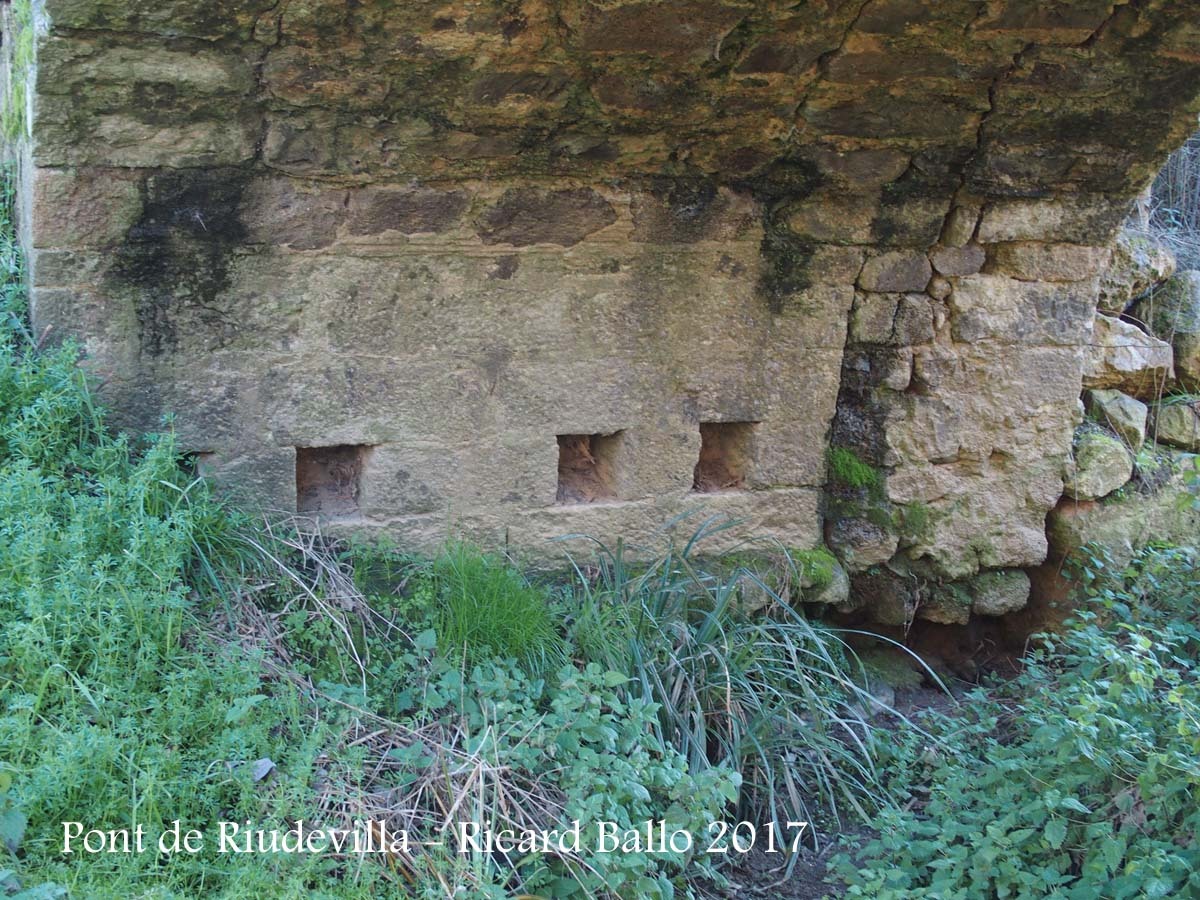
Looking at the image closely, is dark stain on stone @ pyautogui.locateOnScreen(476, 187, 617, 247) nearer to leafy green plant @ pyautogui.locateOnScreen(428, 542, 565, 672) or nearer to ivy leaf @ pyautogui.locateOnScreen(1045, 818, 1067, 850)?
leafy green plant @ pyautogui.locateOnScreen(428, 542, 565, 672)

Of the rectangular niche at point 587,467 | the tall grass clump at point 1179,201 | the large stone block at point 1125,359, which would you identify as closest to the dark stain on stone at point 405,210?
the rectangular niche at point 587,467

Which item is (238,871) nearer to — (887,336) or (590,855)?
(590,855)

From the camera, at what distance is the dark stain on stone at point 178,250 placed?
3.07m

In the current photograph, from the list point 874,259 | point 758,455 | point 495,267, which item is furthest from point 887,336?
point 495,267

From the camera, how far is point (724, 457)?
4.07 meters

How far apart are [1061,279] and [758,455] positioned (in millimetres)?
1287

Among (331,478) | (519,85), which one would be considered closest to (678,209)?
(519,85)

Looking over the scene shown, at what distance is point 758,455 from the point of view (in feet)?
12.9

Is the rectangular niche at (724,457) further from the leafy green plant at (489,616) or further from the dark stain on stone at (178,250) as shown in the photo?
the dark stain on stone at (178,250)

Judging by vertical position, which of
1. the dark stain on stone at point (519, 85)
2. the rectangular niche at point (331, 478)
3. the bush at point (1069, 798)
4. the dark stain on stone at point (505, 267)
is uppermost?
the dark stain on stone at point (519, 85)

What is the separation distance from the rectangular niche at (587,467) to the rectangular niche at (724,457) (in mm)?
323

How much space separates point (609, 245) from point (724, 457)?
96cm

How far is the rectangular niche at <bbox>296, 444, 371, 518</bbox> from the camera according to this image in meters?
3.53

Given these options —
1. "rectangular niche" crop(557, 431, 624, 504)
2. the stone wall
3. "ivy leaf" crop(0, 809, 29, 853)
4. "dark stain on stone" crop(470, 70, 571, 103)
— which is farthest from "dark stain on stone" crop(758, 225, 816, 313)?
"ivy leaf" crop(0, 809, 29, 853)
